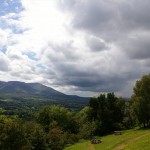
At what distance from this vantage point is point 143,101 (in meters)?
90.6

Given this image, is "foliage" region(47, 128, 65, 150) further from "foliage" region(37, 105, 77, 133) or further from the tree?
"foliage" region(37, 105, 77, 133)

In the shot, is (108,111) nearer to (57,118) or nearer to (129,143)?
(57,118)

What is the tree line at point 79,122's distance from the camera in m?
87.5

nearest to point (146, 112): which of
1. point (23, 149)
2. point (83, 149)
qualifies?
point (83, 149)

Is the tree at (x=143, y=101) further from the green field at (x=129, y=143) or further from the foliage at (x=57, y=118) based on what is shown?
the foliage at (x=57, y=118)

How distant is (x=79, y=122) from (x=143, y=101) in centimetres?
5717

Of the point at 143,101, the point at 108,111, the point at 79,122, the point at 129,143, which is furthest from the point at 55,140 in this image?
the point at 129,143

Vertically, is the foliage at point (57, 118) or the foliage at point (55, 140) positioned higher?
the foliage at point (57, 118)

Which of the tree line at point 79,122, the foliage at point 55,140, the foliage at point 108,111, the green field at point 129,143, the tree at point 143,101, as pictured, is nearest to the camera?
the green field at point 129,143

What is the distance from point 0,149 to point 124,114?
63.8 m

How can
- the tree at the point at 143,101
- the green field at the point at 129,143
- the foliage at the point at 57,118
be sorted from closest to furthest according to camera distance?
1. the green field at the point at 129,143
2. the tree at the point at 143,101
3. the foliage at the point at 57,118

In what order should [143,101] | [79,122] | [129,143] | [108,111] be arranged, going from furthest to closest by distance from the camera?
[79,122], [108,111], [143,101], [129,143]

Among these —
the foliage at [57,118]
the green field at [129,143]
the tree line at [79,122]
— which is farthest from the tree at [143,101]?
the foliage at [57,118]

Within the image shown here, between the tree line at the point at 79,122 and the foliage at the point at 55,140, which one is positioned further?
the foliage at the point at 55,140
